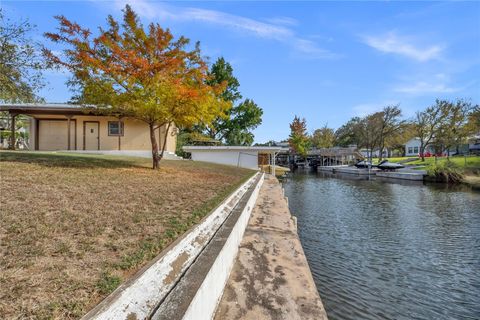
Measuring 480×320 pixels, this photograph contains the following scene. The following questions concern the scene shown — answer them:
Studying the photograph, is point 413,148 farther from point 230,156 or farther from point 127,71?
point 127,71

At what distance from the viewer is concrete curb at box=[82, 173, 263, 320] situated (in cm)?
223

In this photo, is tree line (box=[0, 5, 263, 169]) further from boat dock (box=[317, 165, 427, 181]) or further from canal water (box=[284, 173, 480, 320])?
boat dock (box=[317, 165, 427, 181])

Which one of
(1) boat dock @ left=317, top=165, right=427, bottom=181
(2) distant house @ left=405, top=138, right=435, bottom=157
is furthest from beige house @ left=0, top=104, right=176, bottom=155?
(2) distant house @ left=405, top=138, right=435, bottom=157

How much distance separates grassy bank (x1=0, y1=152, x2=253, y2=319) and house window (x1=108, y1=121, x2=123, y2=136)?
1228 centimetres

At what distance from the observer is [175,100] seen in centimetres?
1064

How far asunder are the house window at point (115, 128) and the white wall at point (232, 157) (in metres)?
8.62

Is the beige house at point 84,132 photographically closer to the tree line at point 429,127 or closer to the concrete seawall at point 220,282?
the concrete seawall at point 220,282

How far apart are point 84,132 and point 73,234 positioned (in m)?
17.7

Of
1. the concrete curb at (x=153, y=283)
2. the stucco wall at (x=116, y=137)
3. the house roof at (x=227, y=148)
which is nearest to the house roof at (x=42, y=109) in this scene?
the stucco wall at (x=116, y=137)

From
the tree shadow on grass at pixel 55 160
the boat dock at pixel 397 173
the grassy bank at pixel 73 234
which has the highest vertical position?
the tree shadow on grass at pixel 55 160

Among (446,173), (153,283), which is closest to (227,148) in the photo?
(446,173)

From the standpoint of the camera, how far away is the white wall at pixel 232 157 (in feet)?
88.1

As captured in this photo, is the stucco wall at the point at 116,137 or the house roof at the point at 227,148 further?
the house roof at the point at 227,148

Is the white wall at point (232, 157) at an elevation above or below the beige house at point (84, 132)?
below
